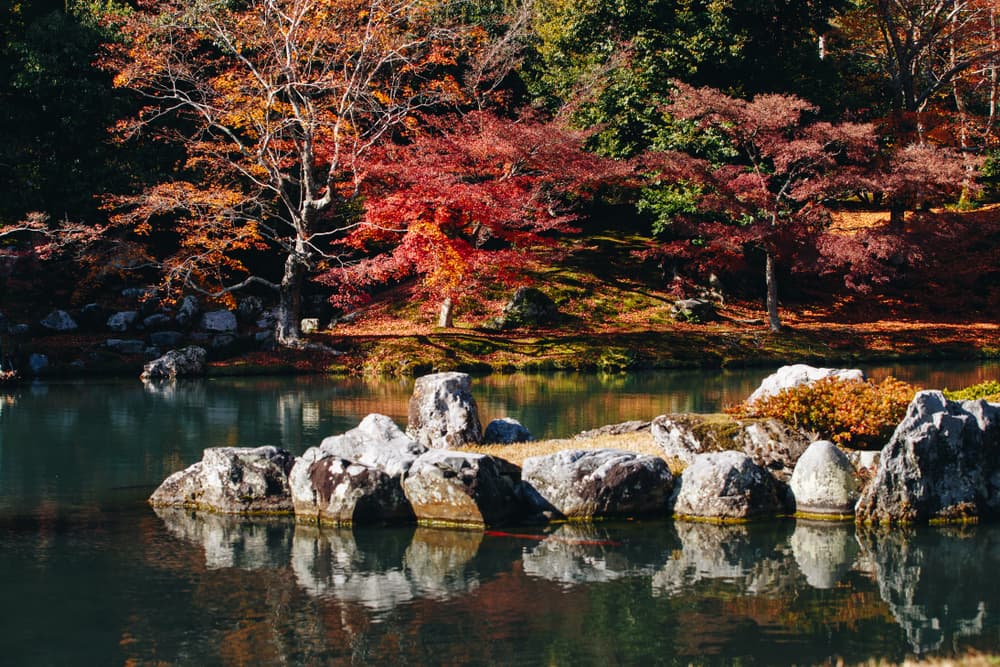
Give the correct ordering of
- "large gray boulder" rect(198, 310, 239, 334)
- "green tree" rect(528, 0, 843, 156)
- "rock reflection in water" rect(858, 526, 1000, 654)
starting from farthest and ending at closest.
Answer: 1. "green tree" rect(528, 0, 843, 156)
2. "large gray boulder" rect(198, 310, 239, 334)
3. "rock reflection in water" rect(858, 526, 1000, 654)

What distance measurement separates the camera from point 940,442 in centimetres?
1271

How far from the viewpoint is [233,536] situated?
1258cm

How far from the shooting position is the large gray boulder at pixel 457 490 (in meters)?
12.9

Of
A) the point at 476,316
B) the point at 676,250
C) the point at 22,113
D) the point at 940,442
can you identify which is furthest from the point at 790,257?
the point at 22,113

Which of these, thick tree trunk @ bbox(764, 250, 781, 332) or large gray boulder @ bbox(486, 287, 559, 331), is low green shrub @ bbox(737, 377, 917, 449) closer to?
large gray boulder @ bbox(486, 287, 559, 331)

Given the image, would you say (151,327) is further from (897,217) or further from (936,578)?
(936,578)

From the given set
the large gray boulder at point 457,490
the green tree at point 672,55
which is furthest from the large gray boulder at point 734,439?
the green tree at point 672,55

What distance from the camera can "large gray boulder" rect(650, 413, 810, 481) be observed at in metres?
13.9

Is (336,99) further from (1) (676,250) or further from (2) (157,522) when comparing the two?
(2) (157,522)

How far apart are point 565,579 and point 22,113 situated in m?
29.4

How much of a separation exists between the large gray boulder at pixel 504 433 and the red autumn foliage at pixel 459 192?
566 inches

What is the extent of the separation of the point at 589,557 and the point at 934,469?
4.70m

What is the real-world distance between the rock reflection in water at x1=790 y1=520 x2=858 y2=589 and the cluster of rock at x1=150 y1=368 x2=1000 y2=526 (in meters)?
0.43

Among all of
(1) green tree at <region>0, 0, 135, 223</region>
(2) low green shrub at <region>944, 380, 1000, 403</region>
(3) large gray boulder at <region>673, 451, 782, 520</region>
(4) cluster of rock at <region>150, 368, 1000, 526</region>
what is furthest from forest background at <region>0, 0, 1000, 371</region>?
(3) large gray boulder at <region>673, 451, 782, 520</region>
